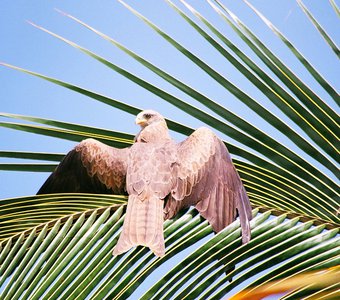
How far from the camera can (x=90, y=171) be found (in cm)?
420

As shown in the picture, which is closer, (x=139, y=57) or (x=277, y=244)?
(x=277, y=244)

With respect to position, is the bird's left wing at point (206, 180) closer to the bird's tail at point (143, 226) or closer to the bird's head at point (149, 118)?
the bird's tail at point (143, 226)

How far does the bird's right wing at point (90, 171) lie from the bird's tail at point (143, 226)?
464mm

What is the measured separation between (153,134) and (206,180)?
110cm

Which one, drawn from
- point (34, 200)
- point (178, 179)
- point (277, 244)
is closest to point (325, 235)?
point (277, 244)

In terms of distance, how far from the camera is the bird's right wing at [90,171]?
4070mm

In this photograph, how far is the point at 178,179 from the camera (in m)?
3.87

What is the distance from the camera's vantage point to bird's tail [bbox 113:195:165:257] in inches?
109

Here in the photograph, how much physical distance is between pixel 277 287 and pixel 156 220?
1470 millimetres

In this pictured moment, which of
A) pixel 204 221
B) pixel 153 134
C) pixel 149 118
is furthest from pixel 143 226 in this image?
A: pixel 149 118

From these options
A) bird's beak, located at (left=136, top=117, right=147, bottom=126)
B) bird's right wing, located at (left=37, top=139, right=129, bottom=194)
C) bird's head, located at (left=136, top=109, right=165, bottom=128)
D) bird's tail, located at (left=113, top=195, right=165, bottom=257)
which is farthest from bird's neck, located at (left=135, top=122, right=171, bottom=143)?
bird's tail, located at (left=113, top=195, right=165, bottom=257)

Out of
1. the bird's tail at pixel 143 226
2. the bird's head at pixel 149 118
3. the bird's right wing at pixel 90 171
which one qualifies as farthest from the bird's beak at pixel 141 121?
the bird's tail at pixel 143 226

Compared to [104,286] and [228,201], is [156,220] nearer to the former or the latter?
[228,201]

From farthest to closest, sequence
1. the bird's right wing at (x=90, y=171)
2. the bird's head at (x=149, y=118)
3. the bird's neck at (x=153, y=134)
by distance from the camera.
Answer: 1. the bird's head at (x=149, y=118)
2. the bird's neck at (x=153, y=134)
3. the bird's right wing at (x=90, y=171)
